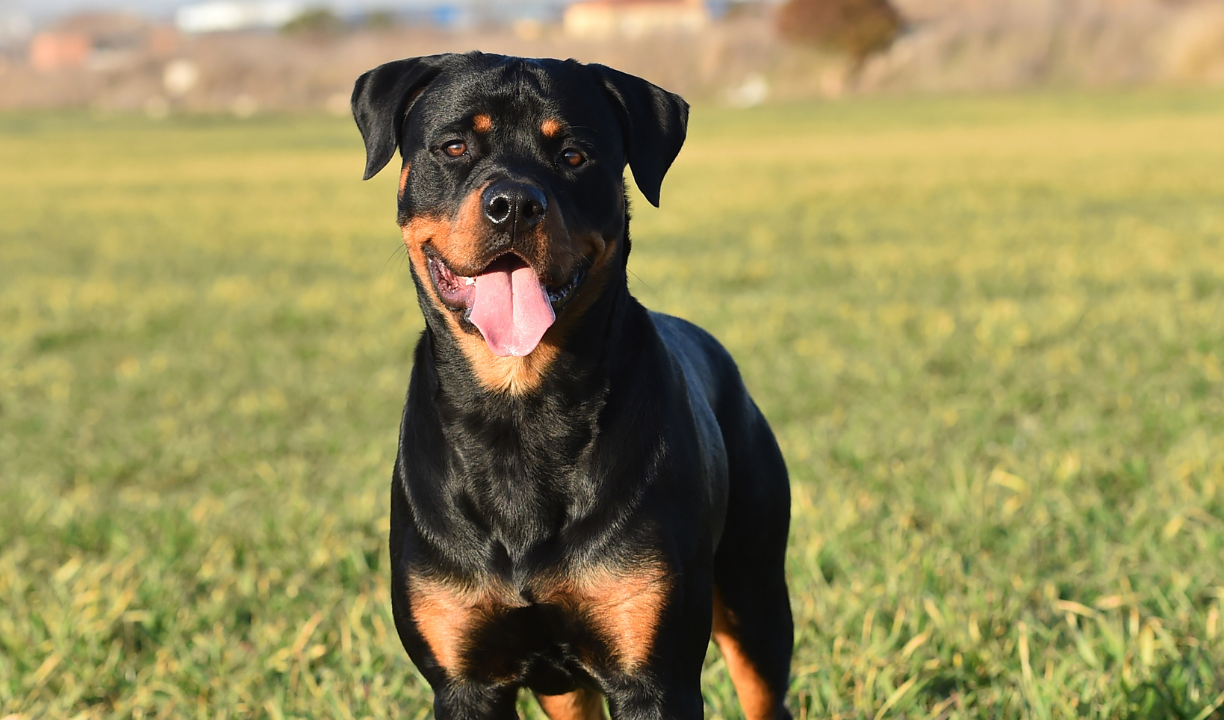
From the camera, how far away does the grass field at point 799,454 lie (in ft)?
12.1

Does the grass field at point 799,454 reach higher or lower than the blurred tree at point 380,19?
higher

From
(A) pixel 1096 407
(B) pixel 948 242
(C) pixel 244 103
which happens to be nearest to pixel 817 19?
(C) pixel 244 103

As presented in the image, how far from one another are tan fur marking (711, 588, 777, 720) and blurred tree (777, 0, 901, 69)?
2471 inches

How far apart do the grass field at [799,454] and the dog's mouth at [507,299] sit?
1277 mm

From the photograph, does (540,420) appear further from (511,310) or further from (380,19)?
(380,19)

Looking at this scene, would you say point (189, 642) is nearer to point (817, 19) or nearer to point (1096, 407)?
point (1096, 407)

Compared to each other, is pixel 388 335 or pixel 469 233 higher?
pixel 469 233

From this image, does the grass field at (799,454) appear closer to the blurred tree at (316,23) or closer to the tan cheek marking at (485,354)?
the tan cheek marking at (485,354)

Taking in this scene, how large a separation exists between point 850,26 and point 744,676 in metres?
63.5

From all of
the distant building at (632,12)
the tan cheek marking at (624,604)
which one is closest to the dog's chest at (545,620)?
the tan cheek marking at (624,604)

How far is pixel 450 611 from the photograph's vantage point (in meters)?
2.67

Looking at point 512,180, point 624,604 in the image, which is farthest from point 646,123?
point 624,604

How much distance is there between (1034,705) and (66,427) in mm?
6387

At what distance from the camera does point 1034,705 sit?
317 cm
